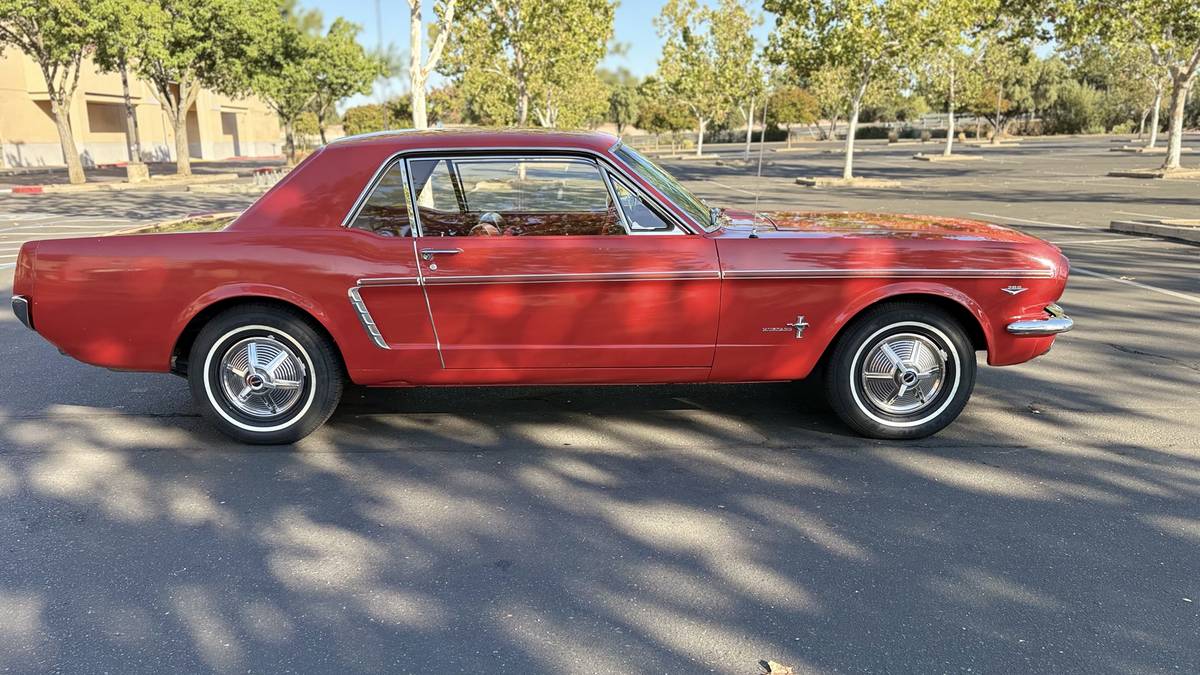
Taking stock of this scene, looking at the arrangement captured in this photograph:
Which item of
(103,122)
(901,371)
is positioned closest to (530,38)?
(901,371)

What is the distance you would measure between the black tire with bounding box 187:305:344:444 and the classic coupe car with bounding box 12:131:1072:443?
0.04 feet

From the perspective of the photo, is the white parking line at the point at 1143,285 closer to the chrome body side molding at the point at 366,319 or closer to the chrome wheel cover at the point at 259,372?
the chrome body side molding at the point at 366,319

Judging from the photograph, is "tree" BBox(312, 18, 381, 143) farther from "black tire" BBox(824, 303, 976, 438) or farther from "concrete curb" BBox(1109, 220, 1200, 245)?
"black tire" BBox(824, 303, 976, 438)

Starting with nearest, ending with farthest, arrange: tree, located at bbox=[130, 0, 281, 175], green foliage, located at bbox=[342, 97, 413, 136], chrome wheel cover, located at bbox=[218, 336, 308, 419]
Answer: chrome wheel cover, located at bbox=[218, 336, 308, 419]
tree, located at bbox=[130, 0, 281, 175]
green foliage, located at bbox=[342, 97, 413, 136]

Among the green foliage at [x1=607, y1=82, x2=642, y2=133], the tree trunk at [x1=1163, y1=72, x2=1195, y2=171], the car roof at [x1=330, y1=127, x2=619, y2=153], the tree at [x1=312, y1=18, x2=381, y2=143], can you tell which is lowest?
the car roof at [x1=330, y1=127, x2=619, y2=153]

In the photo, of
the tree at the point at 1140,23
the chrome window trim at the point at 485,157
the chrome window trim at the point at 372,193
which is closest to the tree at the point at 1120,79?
the tree at the point at 1140,23

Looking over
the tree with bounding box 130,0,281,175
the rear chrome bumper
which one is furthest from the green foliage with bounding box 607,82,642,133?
the rear chrome bumper

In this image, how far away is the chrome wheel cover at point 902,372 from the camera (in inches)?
167

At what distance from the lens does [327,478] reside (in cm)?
397

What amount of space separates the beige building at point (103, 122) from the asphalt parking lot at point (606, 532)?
112 feet

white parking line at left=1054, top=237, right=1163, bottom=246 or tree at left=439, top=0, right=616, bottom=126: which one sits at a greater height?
tree at left=439, top=0, right=616, bottom=126

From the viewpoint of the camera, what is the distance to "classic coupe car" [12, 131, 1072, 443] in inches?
160

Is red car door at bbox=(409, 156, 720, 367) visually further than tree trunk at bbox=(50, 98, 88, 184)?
No

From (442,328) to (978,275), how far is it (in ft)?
8.83
